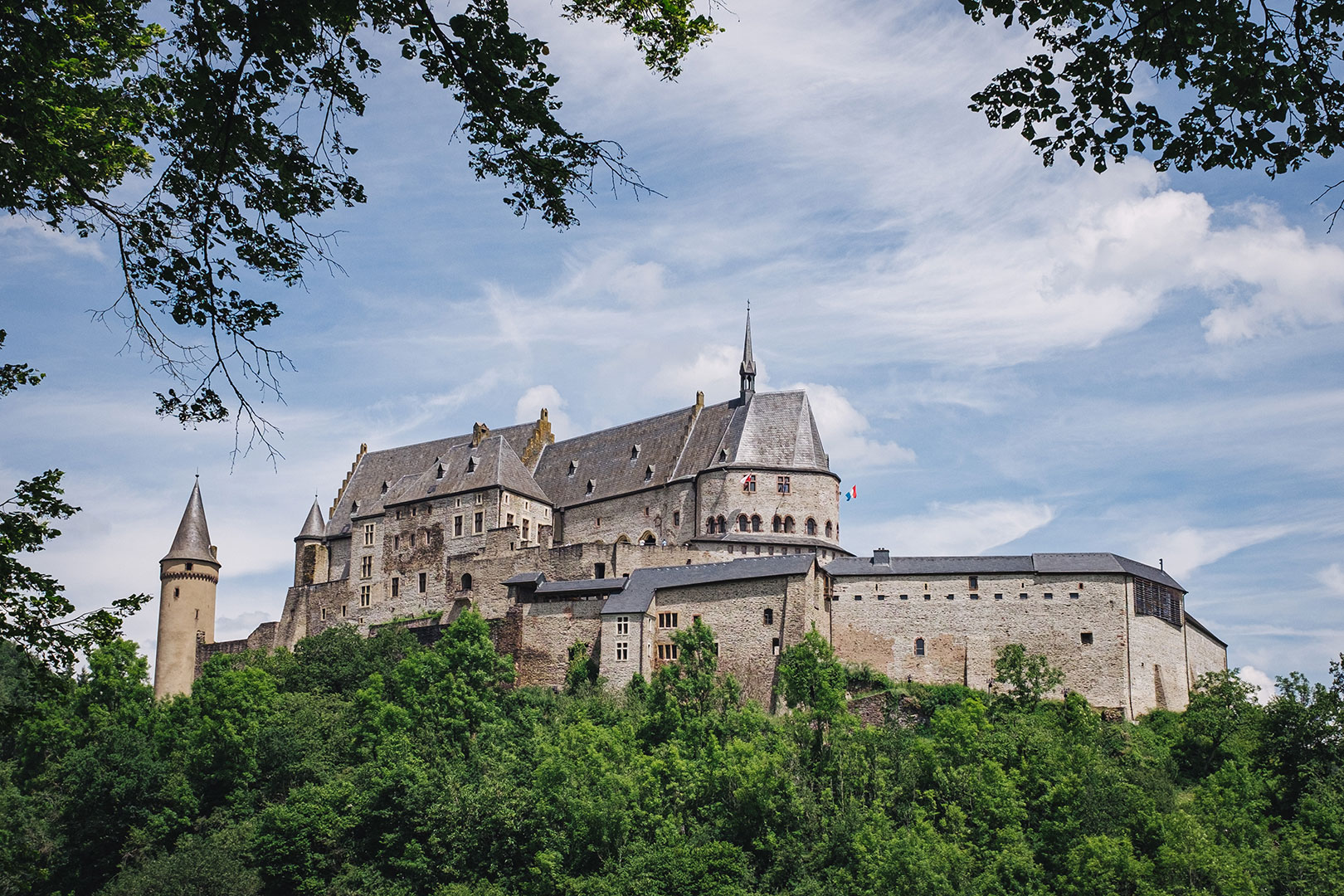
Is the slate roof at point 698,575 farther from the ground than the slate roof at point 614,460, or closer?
closer

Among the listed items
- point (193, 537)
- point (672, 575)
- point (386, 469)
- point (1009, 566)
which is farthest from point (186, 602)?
point (1009, 566)

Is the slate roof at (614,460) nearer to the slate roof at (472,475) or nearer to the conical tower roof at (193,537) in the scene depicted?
the slate roof at (472,475)

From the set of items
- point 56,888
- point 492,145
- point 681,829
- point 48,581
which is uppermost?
point 492,145

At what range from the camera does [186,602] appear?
65438 millimetres

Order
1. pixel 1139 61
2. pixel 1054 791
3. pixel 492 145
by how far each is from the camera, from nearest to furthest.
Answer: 1. pixel 1139 61
2. pixel 492 145
3. pixel 1054 791

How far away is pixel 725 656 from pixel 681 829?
9.78 metres

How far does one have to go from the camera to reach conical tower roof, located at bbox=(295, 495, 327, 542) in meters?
72.8

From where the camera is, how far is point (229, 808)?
163ft

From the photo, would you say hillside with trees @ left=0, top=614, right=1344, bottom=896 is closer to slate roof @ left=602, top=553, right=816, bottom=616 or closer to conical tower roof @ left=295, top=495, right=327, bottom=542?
slate roof @ left=602, top=553, right=816, bottom=616

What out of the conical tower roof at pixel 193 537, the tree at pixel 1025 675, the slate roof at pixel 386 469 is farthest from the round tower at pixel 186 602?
the tree at pixel 1025 675

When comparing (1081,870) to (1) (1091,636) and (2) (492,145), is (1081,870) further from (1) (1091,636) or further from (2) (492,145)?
(2) (492,145)

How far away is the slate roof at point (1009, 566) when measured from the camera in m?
52.9

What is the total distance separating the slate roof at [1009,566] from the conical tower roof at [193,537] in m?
31.5

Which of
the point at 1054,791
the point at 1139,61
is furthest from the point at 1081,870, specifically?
the point at 1139,61
